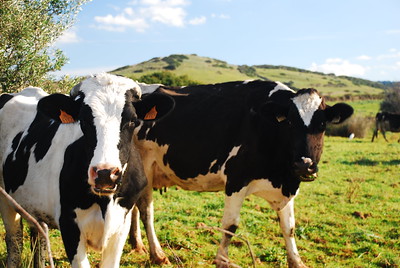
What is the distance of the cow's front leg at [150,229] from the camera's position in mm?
6395

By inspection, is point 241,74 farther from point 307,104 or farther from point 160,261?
point 307,104

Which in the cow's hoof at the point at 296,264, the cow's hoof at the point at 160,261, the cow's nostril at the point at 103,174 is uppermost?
the cow's nostril at the point at 103,174

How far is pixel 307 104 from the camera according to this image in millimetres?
5543

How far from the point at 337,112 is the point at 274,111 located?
940 mm

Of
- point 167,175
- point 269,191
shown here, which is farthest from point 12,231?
point 269,191

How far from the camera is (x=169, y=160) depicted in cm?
650

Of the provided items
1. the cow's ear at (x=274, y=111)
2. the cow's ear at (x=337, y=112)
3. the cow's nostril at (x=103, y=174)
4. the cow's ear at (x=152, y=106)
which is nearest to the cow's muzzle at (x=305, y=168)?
the cow's ear at (x=274, y=111)

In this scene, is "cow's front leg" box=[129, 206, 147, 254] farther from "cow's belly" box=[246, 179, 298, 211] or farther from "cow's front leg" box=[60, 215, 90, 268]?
"cow's front leg" box=[60, 215, 90, 268]

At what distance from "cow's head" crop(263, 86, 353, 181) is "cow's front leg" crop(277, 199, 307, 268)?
1014mm

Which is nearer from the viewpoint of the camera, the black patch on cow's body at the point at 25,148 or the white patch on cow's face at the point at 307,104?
the black patch on cow's body at the point at 25,148

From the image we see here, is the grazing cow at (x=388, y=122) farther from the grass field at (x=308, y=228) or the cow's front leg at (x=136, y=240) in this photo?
the cow's front leg at (x=136, y=240)

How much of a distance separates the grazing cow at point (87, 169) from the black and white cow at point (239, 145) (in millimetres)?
1540

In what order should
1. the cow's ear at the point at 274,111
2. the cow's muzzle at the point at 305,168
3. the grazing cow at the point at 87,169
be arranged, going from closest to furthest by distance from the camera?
the grazing cow at the point at 87,169, the cow's muzzle at the point at 305,168, the cow's ear at the point at 274,111

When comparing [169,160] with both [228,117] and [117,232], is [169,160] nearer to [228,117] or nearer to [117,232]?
[228,117]
